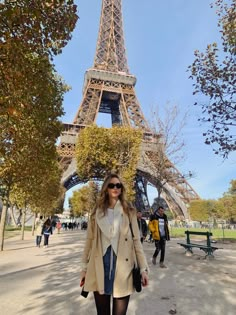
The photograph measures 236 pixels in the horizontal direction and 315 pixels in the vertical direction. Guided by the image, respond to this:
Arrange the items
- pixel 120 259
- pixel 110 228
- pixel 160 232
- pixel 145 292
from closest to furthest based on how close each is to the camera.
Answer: pixel 120 259, pixel 110 228, pixel 145 292, pixel 160 232

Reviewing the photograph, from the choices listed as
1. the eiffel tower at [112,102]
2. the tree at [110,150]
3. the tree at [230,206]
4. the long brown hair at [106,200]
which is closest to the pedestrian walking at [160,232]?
the long brown hair at [106,200]

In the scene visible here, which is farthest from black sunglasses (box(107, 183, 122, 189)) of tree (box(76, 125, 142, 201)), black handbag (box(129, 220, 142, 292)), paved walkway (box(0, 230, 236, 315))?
tree (box(76, 125, 142, 201))

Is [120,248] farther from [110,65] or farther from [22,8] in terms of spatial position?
[110,65]

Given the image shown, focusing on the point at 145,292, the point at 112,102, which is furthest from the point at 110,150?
the point at 112,102

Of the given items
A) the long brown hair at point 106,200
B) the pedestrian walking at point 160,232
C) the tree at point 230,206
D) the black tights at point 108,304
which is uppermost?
the tree at point 230,206

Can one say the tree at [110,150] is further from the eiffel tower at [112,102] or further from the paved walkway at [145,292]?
the paved walkway at [145,292]

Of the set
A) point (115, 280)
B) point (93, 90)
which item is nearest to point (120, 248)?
point (115, 280)

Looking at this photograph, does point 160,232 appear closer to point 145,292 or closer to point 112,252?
point 145,292
